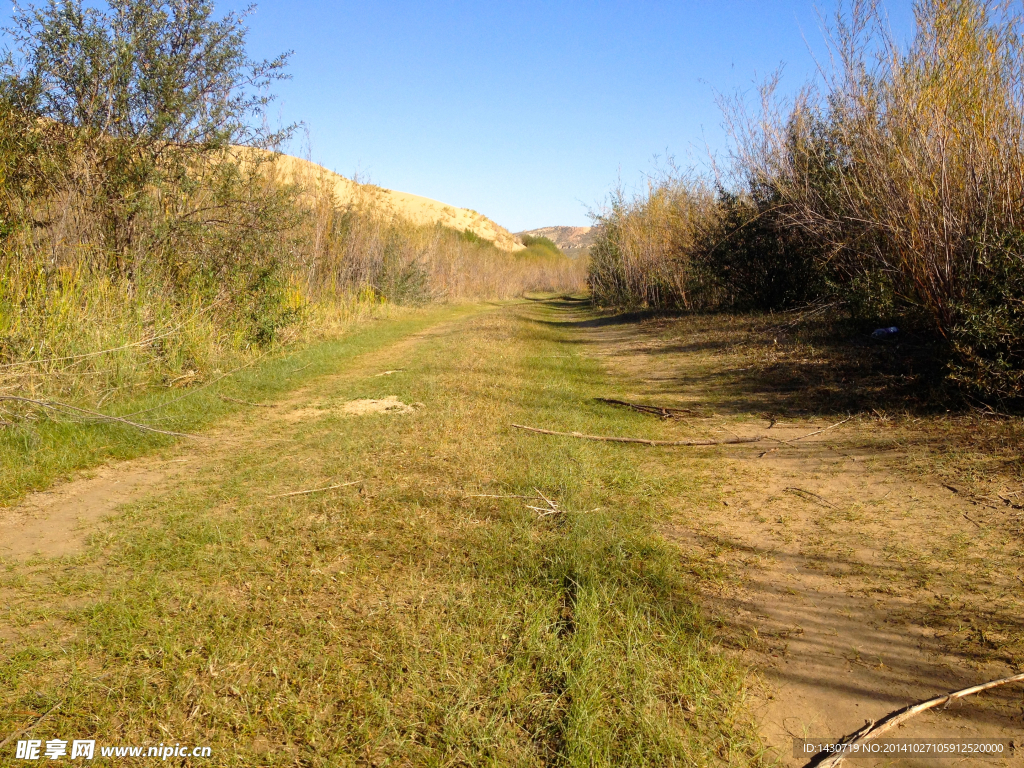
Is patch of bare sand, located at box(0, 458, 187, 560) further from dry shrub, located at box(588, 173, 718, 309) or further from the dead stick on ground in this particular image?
dry shrub, located at box(588, 173, 718, 309)

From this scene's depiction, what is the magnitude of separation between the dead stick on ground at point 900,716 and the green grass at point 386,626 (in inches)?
11.0

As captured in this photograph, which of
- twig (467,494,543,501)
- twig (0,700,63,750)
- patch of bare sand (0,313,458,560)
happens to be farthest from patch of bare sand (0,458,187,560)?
twig (467,494,543,501)

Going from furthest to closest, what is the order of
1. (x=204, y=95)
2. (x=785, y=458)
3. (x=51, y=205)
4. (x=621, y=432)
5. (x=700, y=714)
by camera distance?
(x=204, y=95), (x=51, y=205), (x=621, y=432), (x=785, y=458), (x=700, y=714)

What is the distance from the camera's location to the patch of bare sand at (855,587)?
7.55 ft

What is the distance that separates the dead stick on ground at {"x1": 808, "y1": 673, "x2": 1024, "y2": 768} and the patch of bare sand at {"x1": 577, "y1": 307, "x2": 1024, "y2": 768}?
0.03 meters

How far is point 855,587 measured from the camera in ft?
10.1

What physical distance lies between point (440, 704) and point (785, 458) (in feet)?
12.4

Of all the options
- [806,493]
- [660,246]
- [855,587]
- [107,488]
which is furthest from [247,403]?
[660,246]

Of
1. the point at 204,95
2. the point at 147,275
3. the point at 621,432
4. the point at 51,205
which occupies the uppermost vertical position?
the point at 204,95

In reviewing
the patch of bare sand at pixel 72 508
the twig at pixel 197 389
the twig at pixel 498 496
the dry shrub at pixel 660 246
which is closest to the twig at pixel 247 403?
the twig at pixel 197 389

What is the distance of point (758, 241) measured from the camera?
13117mm

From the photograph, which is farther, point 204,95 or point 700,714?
point 204,95

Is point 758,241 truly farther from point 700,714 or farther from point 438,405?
point 700,714

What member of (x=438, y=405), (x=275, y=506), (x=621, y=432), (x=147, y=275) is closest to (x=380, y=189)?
(x=147, y=275)
